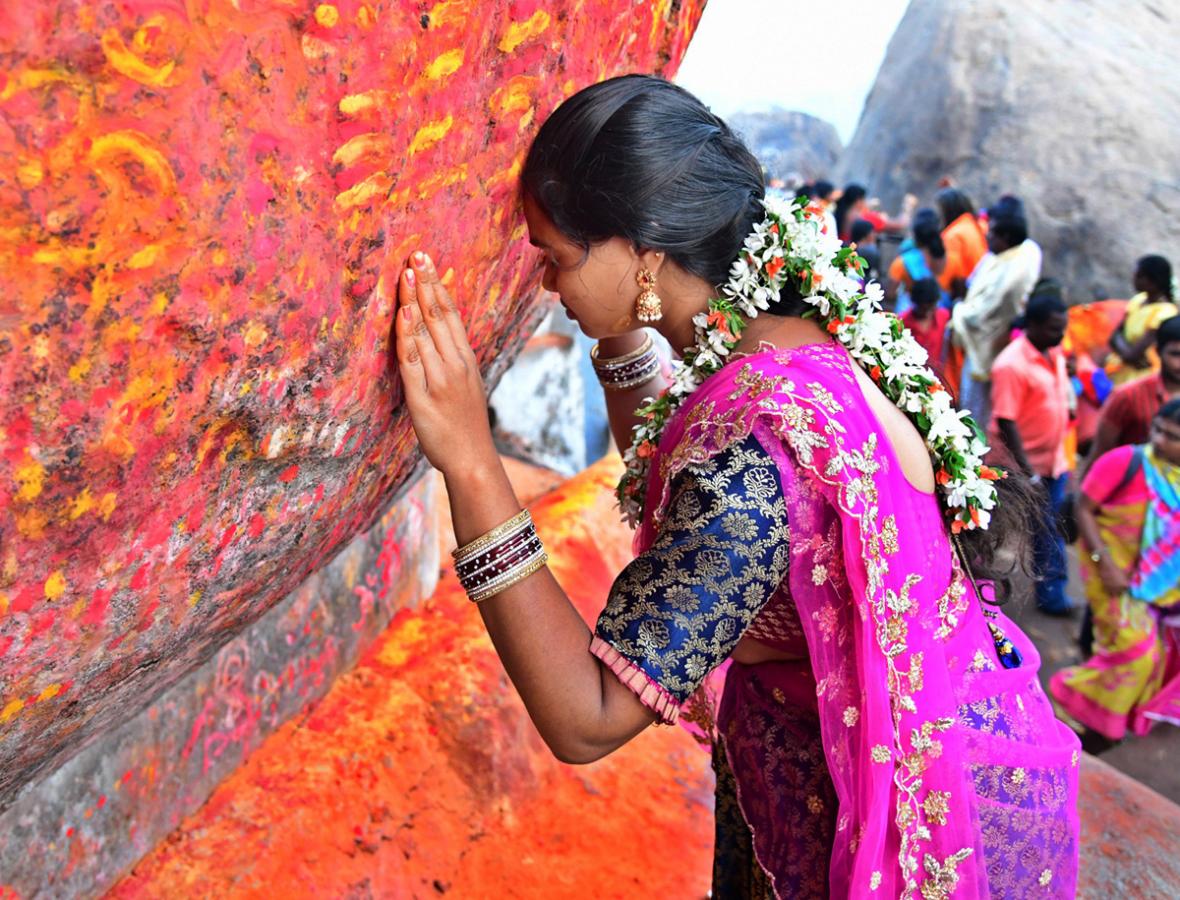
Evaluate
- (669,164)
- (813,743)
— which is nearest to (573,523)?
(813,743)

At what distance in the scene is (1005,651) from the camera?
166cm

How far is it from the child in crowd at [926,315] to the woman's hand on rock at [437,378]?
4303 millimetres

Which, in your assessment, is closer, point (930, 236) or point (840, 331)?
point (840, 331)

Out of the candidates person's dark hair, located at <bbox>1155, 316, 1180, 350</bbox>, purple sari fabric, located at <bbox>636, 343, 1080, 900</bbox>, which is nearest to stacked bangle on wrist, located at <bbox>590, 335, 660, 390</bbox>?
purple sari fabric, located at <bbox>636, 343, 1080, 900</bbox>

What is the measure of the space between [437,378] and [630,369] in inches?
28.8

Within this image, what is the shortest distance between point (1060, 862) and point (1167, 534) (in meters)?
2.45

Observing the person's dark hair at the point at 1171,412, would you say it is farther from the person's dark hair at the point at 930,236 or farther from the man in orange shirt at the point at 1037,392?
the person's dark hair at the point at 930,236

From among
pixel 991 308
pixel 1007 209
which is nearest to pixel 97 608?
pixel 991 308

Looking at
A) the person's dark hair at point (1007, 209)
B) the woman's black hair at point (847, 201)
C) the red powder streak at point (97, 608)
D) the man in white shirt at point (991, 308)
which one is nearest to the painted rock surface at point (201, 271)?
the red powder streak at point (97, 608)

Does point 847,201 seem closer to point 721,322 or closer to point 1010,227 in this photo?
point 1010,227

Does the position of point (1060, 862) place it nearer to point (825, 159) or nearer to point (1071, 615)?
point (1071, 615)

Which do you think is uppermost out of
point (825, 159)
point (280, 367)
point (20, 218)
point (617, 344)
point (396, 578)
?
point (20, 218)

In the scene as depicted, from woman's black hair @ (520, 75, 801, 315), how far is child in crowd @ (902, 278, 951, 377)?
4054 millimetres

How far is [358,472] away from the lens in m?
1.57
